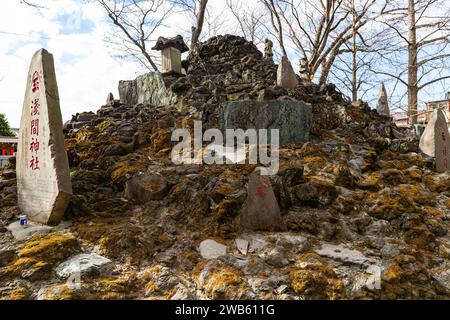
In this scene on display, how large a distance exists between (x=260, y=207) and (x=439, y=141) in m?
4.93

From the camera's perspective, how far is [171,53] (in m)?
11.5

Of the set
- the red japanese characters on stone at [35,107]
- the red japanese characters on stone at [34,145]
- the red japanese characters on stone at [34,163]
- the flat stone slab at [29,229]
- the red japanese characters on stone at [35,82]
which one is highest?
the red japanese characters on stone at [35,82]

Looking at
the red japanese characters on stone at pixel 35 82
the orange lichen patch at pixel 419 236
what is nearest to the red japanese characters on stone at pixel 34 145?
the red japanese characters on stone at pixel 35 82

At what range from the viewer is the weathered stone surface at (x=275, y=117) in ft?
23.0

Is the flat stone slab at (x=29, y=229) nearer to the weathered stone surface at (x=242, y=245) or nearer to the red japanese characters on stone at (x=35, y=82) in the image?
the red japanese characters on stone at (x=35, y=82)

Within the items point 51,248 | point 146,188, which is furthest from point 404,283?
point 51,248

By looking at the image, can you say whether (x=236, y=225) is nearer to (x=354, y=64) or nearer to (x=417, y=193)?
(x=417, y=193)

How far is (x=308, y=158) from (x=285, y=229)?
220 cm

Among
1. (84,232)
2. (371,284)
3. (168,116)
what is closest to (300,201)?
(371,284)

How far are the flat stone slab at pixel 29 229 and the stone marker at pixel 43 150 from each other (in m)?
0.10

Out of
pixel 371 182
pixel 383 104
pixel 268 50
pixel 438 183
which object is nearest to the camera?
pixel 371 182

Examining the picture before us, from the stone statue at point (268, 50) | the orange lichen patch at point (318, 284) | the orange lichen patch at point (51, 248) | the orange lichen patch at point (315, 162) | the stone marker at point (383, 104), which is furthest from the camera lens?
the stone statue at point (268, 50)

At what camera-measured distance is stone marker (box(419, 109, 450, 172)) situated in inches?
264
